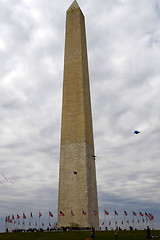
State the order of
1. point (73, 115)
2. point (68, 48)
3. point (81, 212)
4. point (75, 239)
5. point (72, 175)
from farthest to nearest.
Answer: point (68, 48) < point (73, 115) < point (72, 175) < point (81, 212) < point (75, 239)

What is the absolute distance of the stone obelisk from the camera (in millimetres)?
39281

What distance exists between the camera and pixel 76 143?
140 ft

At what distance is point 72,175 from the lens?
41156 mm

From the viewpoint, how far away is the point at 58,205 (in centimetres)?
4066

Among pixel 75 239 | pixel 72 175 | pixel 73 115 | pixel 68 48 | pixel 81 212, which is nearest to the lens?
pixel 75 239

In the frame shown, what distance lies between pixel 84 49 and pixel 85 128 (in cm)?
1600

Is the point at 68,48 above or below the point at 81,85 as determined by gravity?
above

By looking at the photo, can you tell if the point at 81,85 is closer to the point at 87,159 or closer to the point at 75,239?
the point at 87,159

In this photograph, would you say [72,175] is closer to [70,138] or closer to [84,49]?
[70,138]

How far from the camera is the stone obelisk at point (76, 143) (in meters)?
39.3

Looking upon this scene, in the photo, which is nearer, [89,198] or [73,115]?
[89,198]

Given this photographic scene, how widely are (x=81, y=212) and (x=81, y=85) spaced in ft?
66.5

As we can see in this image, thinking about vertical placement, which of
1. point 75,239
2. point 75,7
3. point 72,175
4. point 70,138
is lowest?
point 75,239

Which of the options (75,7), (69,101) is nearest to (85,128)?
(69,101)
